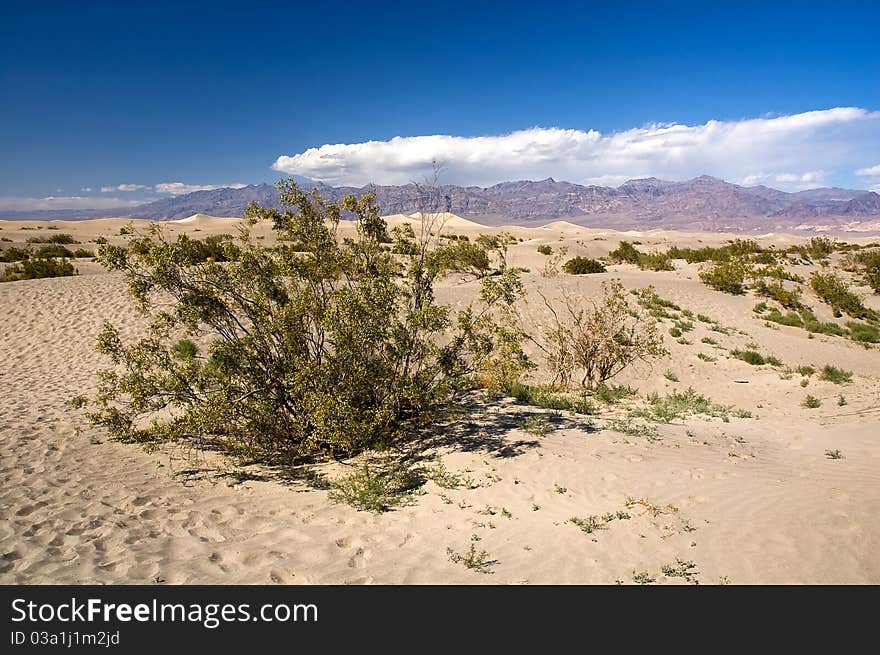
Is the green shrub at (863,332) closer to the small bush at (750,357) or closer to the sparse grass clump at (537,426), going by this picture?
the small bush at (750,357)

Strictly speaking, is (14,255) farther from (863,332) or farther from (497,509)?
(863,332)

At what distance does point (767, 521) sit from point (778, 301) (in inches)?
752

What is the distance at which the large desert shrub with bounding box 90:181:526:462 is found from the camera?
21.3ft

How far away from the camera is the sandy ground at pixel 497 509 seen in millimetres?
4445

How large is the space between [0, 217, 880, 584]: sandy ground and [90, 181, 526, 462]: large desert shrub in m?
0.86

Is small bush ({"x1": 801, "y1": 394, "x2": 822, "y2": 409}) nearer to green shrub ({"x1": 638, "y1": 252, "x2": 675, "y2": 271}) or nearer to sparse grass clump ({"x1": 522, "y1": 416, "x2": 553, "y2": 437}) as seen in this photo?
sparse grass clump ({"x1": 522, "y1": 416, "x2": 553, "y2": 437})

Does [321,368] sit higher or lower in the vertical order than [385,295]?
lower

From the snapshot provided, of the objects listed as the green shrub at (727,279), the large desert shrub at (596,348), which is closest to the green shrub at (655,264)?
the green shrub at (727,279)

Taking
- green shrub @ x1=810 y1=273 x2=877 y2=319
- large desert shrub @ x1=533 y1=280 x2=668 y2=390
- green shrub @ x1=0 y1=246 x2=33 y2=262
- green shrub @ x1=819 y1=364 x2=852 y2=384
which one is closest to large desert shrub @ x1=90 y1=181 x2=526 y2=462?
large desert shrub @ x1=533 y1=280 x2=668 y2=390

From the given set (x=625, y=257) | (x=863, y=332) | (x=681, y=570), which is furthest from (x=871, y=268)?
(x=681, y=570)
